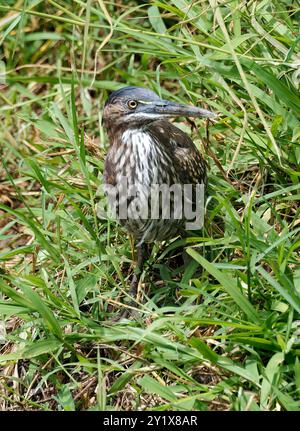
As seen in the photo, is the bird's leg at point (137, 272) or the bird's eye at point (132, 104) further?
the bird's leg at point (137, 272)

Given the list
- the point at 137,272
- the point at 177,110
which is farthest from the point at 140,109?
the point at 137,272

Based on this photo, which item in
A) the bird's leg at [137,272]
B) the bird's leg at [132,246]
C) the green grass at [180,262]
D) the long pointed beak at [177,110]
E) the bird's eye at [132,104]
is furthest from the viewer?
the bird's leg at [132,246]

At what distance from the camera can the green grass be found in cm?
386

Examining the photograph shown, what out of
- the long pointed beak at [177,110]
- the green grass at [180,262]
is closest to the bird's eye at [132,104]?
the long pointed beak at [177,110]

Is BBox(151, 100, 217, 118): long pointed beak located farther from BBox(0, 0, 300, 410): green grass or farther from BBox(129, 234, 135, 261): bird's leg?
BBox(129, 234, 135, 261): bird's leg

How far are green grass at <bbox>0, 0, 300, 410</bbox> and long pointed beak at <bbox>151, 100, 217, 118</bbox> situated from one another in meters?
0.20

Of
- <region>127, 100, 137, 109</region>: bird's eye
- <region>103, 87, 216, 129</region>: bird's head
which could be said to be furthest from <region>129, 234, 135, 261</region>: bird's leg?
<region>127, 100, 137, 109</region>: bird's eye

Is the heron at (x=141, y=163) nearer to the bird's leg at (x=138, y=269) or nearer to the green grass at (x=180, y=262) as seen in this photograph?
the bird's leg at (x=138, y=269)

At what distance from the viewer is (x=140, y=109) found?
4547 millimetres

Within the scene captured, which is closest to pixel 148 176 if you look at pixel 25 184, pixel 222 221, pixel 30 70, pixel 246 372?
pixel 222 221

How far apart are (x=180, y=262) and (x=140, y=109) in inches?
39.3

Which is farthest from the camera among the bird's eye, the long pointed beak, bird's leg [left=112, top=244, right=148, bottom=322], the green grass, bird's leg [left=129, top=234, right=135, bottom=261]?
bird's leg [left=129, top=234, right=135, bottom=261]

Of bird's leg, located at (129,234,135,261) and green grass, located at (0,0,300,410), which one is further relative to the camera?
bird's leg, located at (129,234,135,261)

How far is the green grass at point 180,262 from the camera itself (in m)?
3.86
